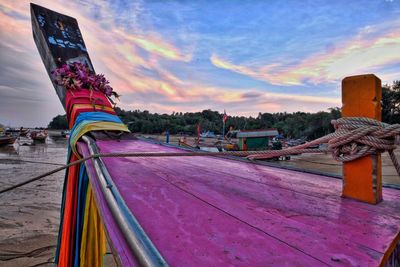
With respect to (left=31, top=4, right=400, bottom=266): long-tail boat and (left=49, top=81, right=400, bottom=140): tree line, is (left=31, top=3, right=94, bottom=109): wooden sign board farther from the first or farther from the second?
(left=49, top=81, right=400, bottom=140): tree line

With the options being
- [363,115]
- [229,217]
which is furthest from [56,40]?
[363,115]

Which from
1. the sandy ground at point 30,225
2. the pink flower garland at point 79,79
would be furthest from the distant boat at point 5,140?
the pink flower garland at point 79,79

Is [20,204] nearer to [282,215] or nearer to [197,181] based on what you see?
[197,181]

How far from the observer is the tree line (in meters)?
35.9

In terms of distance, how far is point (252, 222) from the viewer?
85 cm

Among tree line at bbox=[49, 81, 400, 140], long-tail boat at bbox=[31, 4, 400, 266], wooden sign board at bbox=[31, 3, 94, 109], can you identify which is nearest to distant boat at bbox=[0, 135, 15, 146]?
tree line at bbox=[49, 81, 400, 140]

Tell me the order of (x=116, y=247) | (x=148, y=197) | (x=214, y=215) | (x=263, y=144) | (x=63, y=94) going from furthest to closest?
(x=263, y=144)
(x=63, y=94)
(x=148, y=197)
(x=214, y=215)
(x=116, y=247)

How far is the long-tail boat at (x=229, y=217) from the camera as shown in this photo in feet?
2.11

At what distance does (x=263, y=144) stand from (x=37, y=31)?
16140 mm

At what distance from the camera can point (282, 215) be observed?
925 mm

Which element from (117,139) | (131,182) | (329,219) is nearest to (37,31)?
(117,139)

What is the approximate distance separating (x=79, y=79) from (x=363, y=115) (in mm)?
3417

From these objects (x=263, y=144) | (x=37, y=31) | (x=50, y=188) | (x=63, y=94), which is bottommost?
(x=50, y=188)

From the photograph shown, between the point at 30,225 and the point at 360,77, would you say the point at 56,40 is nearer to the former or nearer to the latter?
the point at 30,225
